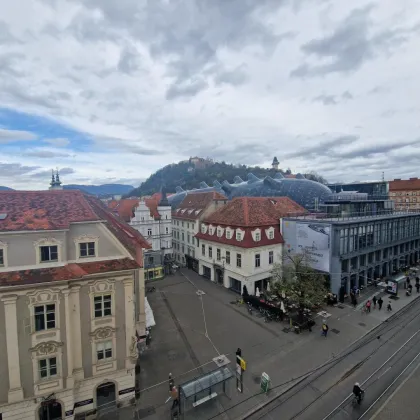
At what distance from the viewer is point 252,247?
117ft

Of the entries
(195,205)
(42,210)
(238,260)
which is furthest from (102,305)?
(195,205)

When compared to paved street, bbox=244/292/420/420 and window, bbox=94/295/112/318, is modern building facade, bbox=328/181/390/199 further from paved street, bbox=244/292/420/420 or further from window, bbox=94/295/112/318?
window, bbox=94/295/112/318

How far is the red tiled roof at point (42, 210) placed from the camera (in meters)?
15.6

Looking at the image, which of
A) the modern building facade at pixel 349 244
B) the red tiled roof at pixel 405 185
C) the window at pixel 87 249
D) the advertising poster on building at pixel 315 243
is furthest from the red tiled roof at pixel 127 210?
A: the red tiled roof at pixel 405 185

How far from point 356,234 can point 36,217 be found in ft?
124

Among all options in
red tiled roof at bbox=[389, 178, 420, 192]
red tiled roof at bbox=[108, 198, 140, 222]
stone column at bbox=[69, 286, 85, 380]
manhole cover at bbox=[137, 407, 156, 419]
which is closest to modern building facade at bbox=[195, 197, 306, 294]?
red tiled roof at bbox=[108, 198, 140, 222]

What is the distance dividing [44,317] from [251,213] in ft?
97.1

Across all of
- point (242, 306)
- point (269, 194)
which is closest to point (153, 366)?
point (242, 306)

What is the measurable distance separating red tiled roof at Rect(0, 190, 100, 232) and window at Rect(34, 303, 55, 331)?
4825mm

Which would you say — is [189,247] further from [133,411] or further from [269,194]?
[133,411]

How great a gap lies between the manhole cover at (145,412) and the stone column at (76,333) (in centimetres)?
449

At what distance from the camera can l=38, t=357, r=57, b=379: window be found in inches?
619

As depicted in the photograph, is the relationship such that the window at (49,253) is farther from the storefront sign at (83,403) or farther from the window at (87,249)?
the storefront sign at (83,403)

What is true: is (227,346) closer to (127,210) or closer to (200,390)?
(200,390)
